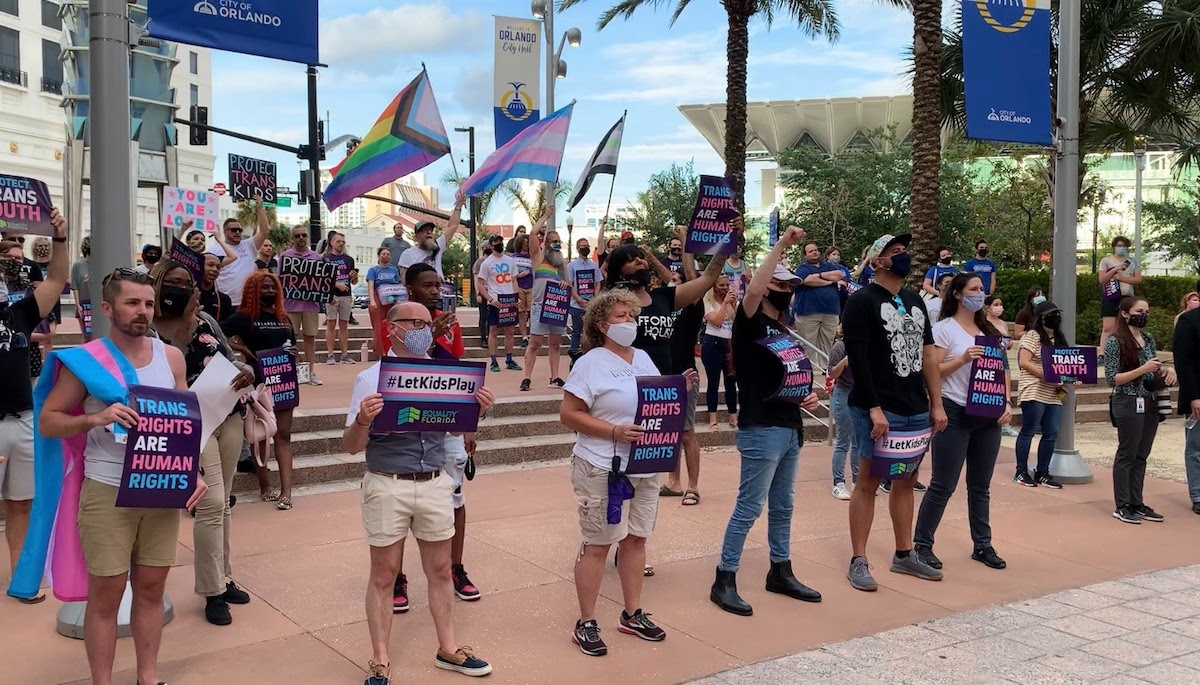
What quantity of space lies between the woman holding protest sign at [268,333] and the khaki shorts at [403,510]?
10.3 ft

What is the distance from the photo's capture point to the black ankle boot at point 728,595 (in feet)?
18.8

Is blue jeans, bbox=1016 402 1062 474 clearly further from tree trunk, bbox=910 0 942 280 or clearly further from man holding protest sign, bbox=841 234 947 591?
tree trunk, bbox=910 0 942 280

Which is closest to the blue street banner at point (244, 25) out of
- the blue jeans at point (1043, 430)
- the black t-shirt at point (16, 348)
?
the black t-shirt at point (16, 348)

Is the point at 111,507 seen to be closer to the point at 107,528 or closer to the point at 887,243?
the point at 107,528

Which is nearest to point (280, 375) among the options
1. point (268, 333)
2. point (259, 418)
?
point (268, 333)

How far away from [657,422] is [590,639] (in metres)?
1.12

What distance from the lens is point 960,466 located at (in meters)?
6.57

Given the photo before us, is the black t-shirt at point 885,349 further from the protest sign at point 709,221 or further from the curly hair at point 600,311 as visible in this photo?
the curly hair at point 600,311

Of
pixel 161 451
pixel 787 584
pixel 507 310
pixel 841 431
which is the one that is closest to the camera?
pixel 161 451

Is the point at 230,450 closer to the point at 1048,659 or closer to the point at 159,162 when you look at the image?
the point at 1048,659

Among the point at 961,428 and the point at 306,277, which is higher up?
the point at 306,277

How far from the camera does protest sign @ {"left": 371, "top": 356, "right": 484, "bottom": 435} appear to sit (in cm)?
436

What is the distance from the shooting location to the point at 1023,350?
9.55 metres

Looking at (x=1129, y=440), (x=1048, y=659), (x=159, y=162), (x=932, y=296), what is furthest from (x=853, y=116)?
(x=1048, y=659)
